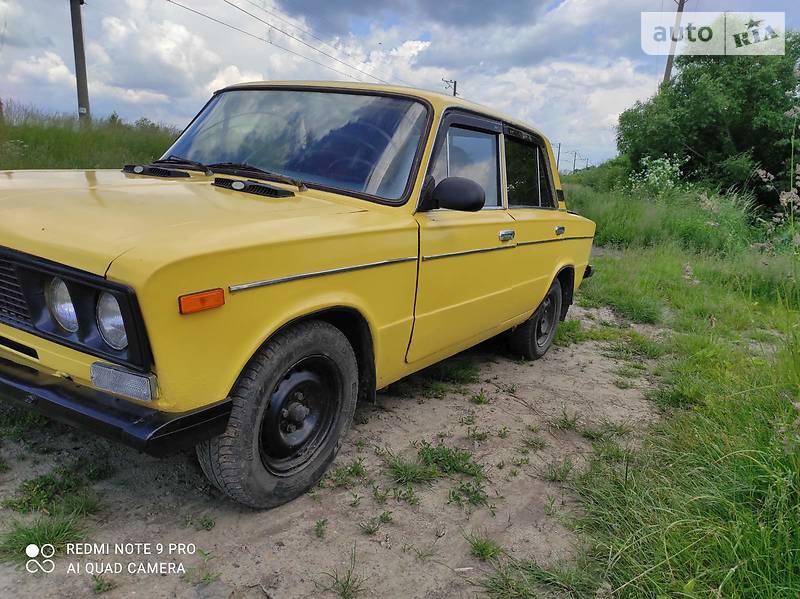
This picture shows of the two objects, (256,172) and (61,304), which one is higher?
(256,172)

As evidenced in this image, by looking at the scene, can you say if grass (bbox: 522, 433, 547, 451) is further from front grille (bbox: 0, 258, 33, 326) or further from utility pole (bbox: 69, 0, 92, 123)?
utility pole (bbox: 69, 0, 92, 123)

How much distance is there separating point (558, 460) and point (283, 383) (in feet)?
5.61

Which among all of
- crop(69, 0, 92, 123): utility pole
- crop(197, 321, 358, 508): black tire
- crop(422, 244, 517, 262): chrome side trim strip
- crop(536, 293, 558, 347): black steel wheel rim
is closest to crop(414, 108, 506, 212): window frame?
crop(422, 244, 517, 262): chrome side trim strip

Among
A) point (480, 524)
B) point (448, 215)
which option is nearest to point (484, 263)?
point (448, 215)

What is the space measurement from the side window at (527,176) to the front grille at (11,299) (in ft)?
9.87

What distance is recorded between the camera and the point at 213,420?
2076 millimetres

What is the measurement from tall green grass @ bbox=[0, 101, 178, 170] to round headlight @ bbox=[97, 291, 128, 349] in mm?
8208

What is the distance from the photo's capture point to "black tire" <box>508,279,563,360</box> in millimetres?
4898

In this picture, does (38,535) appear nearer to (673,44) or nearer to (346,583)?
(346,583)

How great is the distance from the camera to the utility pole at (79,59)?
525 inches

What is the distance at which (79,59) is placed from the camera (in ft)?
45.3

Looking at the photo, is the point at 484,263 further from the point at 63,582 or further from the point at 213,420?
the point at 63,582

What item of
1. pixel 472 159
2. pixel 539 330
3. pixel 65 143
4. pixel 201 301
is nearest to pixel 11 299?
pixel 201 301

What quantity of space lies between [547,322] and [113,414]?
13.3 ft
